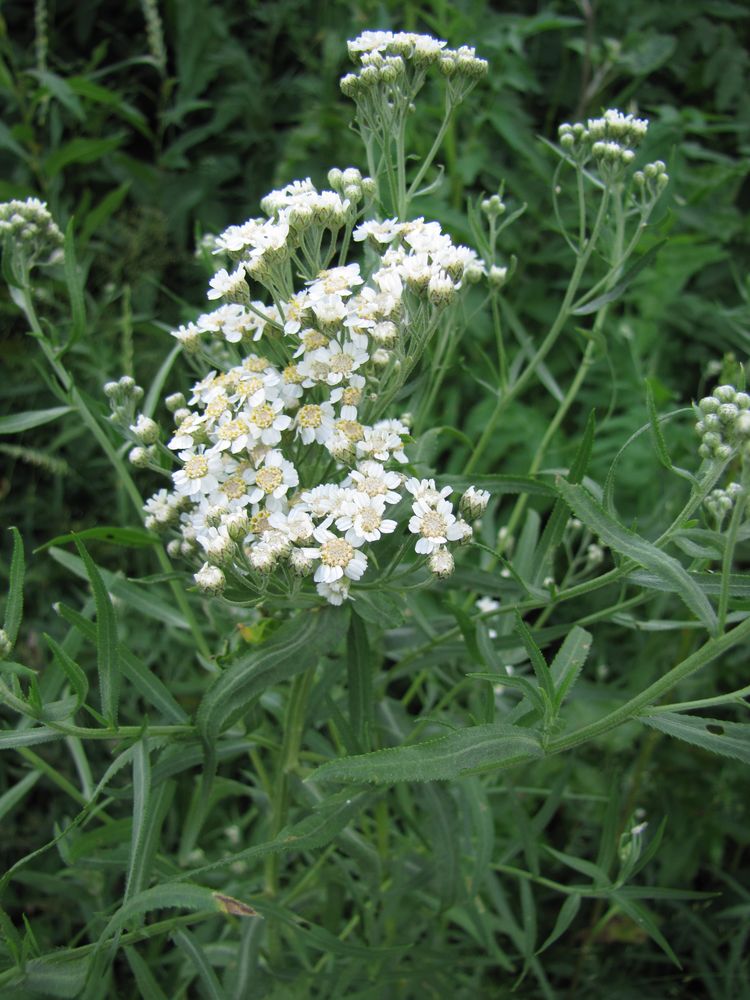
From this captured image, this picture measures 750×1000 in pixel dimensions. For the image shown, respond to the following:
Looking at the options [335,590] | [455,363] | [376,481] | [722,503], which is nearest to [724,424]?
[722,503]

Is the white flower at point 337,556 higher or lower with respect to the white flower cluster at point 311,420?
lower

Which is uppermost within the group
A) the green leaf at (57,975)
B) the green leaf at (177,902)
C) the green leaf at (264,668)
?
the green leaf at (264,668)

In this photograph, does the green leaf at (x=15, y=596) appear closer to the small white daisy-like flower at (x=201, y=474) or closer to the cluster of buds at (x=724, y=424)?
the small white daisy-like flower at (x=201, y=474)

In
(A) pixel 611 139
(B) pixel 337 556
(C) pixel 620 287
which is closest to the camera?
(B) pixel 337 556

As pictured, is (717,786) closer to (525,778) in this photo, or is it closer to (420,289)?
(525,778)

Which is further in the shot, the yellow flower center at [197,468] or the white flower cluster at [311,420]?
the yellow flower center at [197,468]

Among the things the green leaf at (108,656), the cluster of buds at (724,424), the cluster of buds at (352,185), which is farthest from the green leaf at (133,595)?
the cluster of buds at (724,424)

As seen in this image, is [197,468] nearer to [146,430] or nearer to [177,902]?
[146,430]

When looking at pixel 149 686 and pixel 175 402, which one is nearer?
pixel 149 686
